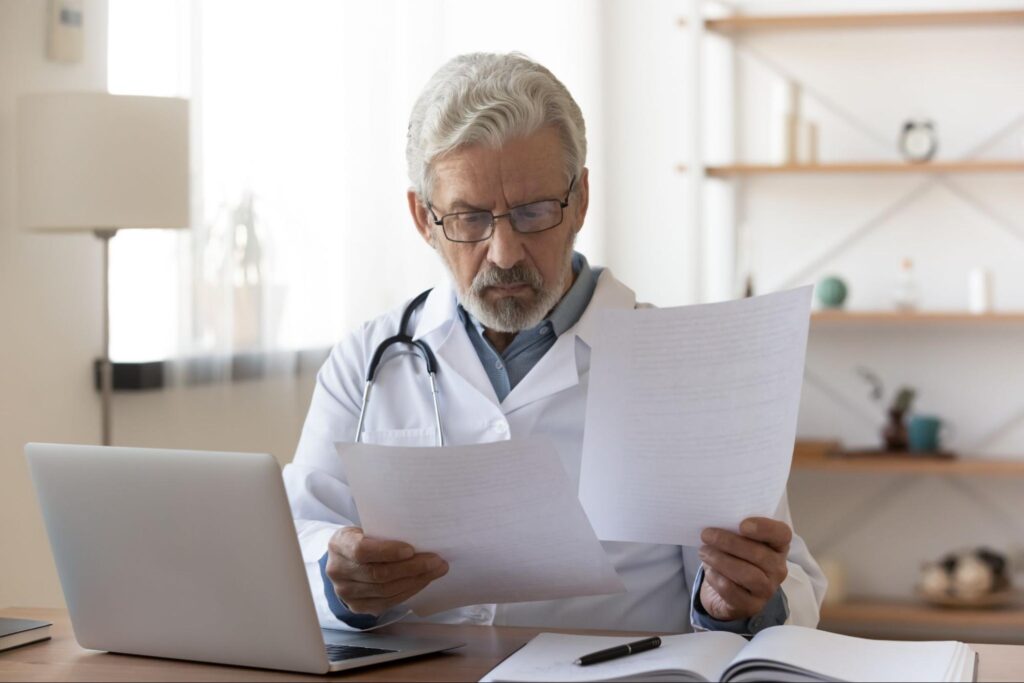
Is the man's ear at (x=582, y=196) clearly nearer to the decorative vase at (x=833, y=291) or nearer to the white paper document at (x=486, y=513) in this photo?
the white paper document at (x=486, y=513)

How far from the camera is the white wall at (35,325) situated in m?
2.46

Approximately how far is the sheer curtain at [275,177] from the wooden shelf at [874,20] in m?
0.92

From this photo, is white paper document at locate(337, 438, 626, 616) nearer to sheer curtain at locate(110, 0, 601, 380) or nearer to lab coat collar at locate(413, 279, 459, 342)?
lab coat collar at locate(413, 279, 459, 342)

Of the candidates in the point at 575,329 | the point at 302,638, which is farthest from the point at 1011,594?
the point at 302,638

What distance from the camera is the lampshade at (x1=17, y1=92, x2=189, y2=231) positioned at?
225 centimetres

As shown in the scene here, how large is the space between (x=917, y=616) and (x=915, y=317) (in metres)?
0.87

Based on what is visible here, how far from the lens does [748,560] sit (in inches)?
52.2

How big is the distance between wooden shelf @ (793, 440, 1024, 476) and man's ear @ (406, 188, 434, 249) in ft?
6.82

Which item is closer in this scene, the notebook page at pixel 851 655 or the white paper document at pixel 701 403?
the notebook page at pixel 851 655

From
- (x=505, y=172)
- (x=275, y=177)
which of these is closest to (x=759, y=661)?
(x=505, y=172)

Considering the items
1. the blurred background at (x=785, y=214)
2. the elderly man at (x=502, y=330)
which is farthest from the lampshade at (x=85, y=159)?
the elderly man at (x=502, y=330)

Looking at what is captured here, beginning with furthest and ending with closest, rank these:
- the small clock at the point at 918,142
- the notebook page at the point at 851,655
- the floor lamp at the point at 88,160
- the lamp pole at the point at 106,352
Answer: the small clock at the point at 918,142
the lamp pole at the point at 106,352
the floor lamp at the point at 88,160
the notebook page at the point at 851,655

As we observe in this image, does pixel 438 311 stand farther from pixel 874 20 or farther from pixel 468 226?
pixel 874 20

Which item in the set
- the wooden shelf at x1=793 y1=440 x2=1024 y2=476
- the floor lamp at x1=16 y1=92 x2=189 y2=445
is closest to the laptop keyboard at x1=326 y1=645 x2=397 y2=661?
the floor lamp at x1=16 y1=92 x2=189 y2=445
